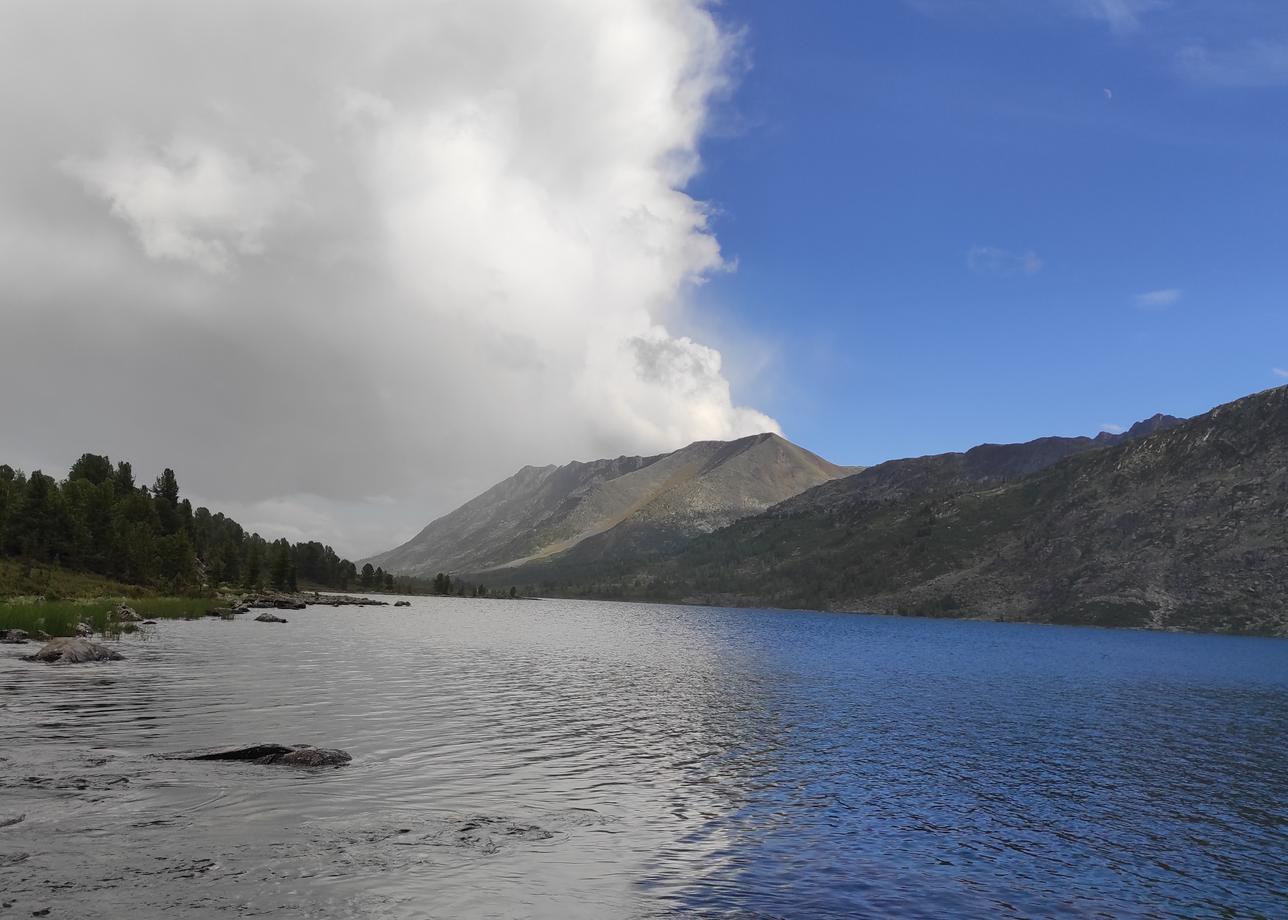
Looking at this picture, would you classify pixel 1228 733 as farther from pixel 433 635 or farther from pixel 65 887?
pixel 433 635

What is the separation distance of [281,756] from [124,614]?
88.2m

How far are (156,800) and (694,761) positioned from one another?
2305 centimetres

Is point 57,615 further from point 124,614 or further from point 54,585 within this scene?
point 54,585

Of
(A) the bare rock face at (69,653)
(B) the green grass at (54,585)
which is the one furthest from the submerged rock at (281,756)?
(B) the green grass at (54,585)

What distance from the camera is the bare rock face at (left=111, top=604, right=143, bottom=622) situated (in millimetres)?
96744

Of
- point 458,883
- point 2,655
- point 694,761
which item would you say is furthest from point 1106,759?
point 2,655

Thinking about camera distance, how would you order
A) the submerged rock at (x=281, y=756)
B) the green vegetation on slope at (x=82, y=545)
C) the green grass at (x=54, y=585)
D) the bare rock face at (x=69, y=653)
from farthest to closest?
the green vegetation on slope at (x=82, y=545), the green grass at (x=54, y=585), the bare rock face at (x=69, y=653), the submerged rock at (x=281, y=756)

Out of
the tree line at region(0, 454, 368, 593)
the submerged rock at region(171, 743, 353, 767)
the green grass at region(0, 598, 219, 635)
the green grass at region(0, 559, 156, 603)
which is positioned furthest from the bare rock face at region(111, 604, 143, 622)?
the submerged rock at region(171, 743, 353, 767)

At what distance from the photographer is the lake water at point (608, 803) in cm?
2036

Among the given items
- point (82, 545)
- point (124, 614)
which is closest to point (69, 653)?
point (124, 614)

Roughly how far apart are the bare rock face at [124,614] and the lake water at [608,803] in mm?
37069

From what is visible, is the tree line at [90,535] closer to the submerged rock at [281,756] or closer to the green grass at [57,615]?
the green grass at [57,615]

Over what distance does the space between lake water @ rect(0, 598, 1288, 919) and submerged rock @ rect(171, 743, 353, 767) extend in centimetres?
102

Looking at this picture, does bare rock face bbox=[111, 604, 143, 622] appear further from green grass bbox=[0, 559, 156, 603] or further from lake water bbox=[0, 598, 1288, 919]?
lake water bbox=[0, 598, 1288, 919]
